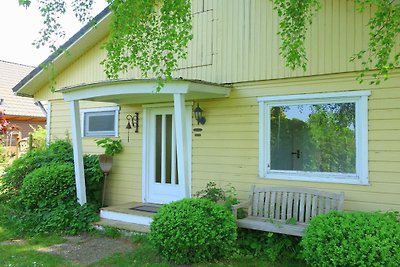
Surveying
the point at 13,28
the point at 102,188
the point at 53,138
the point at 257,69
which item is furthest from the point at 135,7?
the point at 53,138

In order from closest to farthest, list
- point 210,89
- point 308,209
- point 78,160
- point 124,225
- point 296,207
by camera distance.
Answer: point 308,209
point 296,207
point 210,89
point 124,225
point 78,160

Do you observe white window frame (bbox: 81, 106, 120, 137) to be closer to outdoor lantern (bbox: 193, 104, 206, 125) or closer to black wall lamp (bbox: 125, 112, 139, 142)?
black wall lamp (bbox: 125, 112, 139, 142)

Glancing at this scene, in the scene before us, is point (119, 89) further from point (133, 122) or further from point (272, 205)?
point (272, 205)

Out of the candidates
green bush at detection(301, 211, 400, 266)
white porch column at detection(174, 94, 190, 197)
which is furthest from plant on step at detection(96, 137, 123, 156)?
green bush at detection(301, 211, 400, 266)

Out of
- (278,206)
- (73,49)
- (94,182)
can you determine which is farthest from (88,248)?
(73,49)

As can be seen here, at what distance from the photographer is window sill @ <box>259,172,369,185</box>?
216 inches

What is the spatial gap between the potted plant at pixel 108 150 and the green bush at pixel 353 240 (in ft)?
15.7

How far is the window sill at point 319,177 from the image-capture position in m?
5.48

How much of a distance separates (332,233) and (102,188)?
5458 mm

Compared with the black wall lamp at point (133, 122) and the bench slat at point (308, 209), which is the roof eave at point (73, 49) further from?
the bench slat at point (308, 209)

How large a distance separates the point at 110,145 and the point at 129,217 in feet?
6.75

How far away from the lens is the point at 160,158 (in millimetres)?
7828

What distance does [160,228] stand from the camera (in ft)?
16.7

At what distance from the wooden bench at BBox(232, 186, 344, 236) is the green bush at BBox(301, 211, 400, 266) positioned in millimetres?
595
